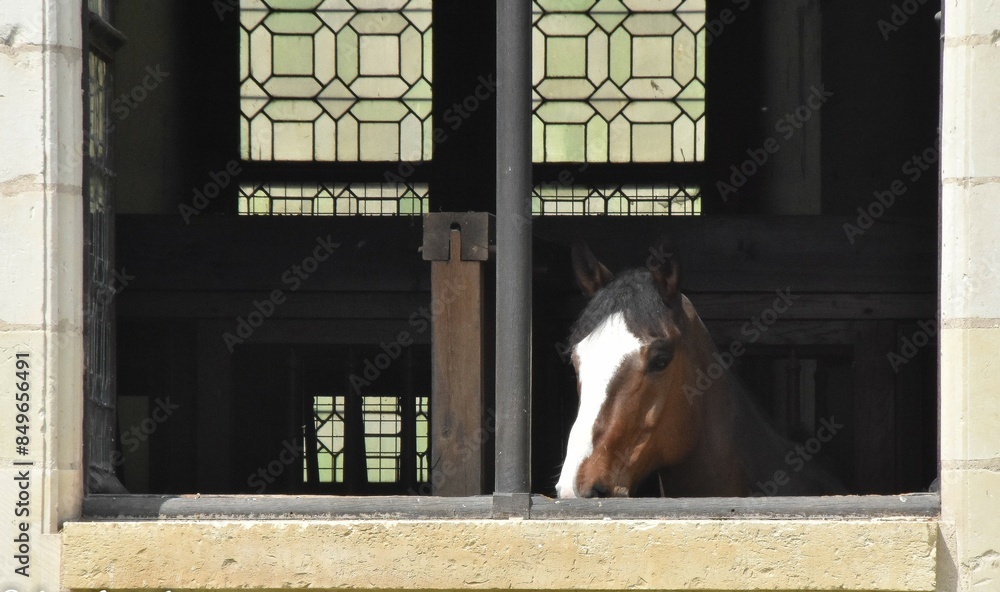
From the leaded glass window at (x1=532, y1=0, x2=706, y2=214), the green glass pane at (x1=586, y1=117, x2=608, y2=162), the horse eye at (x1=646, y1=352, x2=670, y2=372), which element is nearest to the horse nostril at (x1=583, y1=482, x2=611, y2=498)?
the horse eye at (x1=646, y1=352, x2=670, y2=372)

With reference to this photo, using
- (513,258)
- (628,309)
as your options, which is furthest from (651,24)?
(513,258)

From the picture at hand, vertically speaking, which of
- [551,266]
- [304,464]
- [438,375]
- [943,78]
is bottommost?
[304,464]

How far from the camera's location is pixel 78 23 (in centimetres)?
280

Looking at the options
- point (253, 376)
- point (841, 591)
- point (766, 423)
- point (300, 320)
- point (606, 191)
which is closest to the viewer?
point (841, 591)

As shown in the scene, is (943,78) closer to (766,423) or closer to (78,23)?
(766,423)

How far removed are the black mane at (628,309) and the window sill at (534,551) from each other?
83cm

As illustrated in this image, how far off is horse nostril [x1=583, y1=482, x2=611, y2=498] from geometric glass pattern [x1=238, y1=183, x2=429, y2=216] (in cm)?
367

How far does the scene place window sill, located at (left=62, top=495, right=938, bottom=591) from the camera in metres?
2.63

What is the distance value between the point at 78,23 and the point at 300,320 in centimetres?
252

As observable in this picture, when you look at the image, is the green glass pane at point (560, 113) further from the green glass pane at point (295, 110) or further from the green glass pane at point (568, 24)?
the green glass pane at point (295, 110)

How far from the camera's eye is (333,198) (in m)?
6.77

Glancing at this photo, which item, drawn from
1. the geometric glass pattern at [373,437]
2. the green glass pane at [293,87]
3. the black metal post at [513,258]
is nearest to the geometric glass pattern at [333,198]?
the green glass pane at [293,87]

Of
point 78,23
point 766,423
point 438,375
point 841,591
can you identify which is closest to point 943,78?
point 841,591

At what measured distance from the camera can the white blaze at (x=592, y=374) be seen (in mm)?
3264
